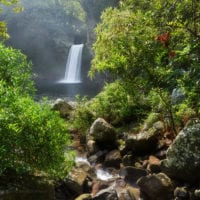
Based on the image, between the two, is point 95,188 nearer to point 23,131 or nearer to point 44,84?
point 23,131

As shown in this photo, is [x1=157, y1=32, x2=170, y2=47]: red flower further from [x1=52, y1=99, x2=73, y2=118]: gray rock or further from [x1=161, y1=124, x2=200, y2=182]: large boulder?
[x1=52, y1=99, x2=73, y2=118]: gray rock

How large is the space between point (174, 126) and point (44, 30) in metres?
39.2

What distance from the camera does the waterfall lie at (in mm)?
40500

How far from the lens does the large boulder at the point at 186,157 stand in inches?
294

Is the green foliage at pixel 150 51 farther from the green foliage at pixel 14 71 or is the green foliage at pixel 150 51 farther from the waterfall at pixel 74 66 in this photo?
the waterfall at pixel 74 66

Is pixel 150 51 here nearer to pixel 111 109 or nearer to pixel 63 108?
pixel 111 109

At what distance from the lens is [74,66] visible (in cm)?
4159

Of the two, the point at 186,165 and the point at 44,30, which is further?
the point at 44,30

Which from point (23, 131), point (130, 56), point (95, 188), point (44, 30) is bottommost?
point (95, 188)

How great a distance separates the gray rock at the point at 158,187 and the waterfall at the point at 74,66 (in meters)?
→ 32.5


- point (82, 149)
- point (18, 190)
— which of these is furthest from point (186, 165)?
point (82, 149)

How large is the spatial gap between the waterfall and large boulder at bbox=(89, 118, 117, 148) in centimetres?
2851

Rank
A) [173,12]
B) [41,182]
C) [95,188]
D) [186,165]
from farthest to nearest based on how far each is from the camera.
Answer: [95,188] < [186,165] < [41,182] < [173,12]

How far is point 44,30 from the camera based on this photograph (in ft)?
151
